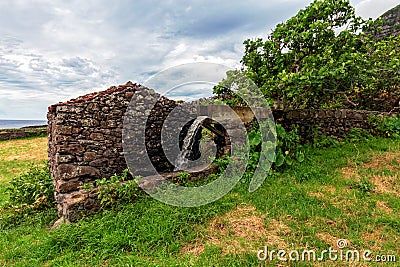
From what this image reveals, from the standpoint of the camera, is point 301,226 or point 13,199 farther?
point 13,199

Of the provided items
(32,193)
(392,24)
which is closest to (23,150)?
(32,193)

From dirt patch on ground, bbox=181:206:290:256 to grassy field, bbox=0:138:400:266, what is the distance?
0.01 metres

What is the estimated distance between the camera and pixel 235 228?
12.3 ft

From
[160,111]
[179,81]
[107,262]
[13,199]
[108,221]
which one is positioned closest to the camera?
[107,262]

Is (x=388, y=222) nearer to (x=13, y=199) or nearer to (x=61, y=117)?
(x=61, y=117)

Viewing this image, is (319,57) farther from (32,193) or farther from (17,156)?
(17,156)

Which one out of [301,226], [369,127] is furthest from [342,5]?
[301,226]

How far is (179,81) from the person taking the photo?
541cm

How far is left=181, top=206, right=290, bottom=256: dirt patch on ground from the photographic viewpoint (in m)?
3.30

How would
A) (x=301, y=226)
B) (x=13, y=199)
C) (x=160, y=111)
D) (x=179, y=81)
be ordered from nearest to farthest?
1. (x=301, y=226)
2. (x=179, y=81)
3. (x=13, y=199)
4. (x=160, y=111)

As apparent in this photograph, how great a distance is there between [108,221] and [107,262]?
87 cm

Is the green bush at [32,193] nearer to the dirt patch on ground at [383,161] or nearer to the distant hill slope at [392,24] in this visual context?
the dirt patch on ground at [383,161]

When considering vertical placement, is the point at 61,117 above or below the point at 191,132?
above

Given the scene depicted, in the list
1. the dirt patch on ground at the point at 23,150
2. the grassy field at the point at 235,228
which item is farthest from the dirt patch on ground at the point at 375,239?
the dirt patch on ground at the point at 23,150
